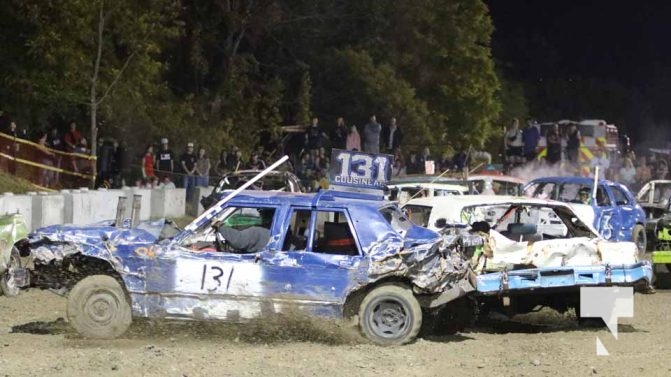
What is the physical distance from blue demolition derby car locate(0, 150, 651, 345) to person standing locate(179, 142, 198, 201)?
54.5 feet

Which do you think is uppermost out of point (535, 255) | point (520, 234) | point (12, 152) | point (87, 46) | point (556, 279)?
point (87, 46)

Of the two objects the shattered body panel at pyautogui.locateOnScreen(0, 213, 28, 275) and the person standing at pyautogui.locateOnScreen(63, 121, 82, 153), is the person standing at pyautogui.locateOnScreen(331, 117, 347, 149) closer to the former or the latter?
the person standing at pyautogui.locateOnScreen(63, 121, 82, 153)

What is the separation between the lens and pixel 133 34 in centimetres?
2659

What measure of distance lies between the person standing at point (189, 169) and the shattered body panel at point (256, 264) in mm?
16728

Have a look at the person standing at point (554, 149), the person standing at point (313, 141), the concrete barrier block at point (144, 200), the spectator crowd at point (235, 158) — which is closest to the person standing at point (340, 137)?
the spectator crowd at point (235, 158)

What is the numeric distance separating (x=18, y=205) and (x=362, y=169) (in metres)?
6.66

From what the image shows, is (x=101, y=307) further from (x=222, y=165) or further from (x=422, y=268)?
(x=222, y=165)

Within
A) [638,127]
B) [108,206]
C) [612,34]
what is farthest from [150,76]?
[612,34]

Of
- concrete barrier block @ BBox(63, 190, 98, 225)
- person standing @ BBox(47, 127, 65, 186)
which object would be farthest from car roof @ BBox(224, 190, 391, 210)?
person standing @ BBox(47, 127, 65, 186)

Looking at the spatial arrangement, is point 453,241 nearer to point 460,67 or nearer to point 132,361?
point 132,361

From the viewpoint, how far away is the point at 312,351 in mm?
9852

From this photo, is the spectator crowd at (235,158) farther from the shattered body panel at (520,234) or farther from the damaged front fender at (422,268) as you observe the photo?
the damaged front fender at (422,268)

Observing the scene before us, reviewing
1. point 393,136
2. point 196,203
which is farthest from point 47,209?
point 393,136

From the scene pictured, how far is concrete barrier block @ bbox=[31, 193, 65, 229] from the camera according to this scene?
735 inches
